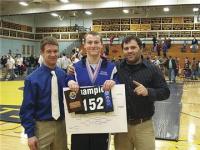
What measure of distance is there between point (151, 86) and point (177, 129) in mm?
3604

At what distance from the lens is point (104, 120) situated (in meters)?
2.72

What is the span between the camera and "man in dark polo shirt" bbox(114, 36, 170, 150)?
2824 mm

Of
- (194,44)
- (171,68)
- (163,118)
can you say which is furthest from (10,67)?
(194,44)

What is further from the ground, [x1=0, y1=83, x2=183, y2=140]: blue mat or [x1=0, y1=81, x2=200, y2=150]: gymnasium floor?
[x1=0, y1=83, x2=183, y2=140]: blue mat

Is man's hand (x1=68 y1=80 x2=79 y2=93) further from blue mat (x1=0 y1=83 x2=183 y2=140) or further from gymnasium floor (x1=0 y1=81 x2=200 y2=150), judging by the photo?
blue mat (x1=0 y1=83 x2=183 y2=140)

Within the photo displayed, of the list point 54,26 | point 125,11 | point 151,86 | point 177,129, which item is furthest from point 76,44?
point 151,86

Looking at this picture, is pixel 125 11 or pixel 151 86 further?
pixel 125 11

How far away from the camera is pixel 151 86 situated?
9.54 feet

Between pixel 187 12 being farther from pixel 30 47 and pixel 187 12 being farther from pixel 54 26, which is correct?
pixel 30 47

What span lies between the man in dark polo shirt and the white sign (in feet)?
0.42

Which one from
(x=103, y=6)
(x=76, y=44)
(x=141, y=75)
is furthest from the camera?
(x=76, y=44)

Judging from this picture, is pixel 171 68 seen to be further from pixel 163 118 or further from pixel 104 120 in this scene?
pixel 104 120

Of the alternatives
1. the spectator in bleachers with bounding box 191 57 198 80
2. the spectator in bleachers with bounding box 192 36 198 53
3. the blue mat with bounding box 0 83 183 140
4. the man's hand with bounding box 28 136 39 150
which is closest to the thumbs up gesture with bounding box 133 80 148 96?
the man's hand with bounding box 28 136 39 150

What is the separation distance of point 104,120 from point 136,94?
383mm
